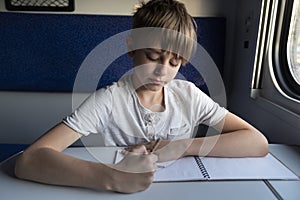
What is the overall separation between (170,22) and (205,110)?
339 millimetres

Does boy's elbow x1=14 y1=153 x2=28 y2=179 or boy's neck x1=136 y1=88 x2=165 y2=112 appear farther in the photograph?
boy's neck x1=136 y1=88 x2=165 y2=112

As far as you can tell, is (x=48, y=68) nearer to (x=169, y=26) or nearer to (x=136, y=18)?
(x=136, y=18)

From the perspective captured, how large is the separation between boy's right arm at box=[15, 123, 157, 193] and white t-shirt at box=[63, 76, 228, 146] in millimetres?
246

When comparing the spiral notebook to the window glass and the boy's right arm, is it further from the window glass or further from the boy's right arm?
the window glass

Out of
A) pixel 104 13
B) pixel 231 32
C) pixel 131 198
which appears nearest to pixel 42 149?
pixel 131 198

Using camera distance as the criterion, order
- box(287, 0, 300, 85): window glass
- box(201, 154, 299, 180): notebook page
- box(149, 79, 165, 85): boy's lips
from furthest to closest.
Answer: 1. box(287, 0, 300, 85): window glass
2. box(149, 79, 165, 85): boy's lips
3. box(201, 154, 299, 180): notebook page

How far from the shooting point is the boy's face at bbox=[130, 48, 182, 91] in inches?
31.0

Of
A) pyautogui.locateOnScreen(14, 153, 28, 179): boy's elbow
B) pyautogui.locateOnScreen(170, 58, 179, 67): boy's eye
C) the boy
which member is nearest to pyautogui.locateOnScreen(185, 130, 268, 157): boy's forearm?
the boy

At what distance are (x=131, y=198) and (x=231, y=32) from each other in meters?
1.43

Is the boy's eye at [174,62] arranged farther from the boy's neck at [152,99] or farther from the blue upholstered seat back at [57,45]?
the blue upholstered seat back at [57,45]

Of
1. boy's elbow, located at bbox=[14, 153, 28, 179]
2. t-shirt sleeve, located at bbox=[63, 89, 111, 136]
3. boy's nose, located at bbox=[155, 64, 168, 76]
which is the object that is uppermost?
boy's nose, located at bbox=[155, 64, 168, 76]

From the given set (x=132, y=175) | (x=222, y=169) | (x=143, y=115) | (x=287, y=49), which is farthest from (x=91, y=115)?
(x=287, y=49)

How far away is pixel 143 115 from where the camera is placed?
89cm

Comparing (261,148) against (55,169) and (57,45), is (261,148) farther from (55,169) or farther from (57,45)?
(57,45)
